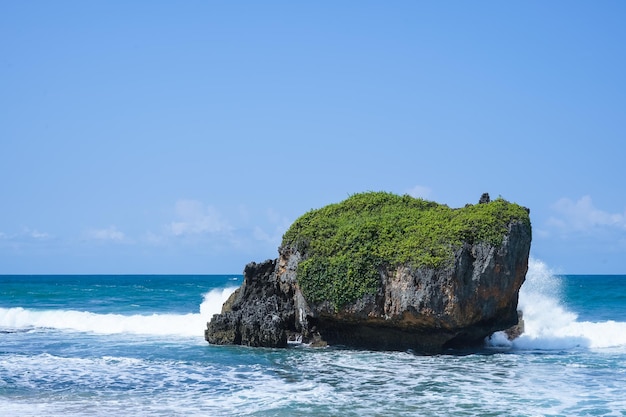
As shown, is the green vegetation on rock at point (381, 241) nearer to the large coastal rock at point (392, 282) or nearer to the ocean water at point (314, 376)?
the large coastal rock at point (392, 282)

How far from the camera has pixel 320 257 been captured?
22625mm

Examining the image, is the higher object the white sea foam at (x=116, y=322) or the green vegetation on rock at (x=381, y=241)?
the green vegetation on rock at (x=381, y=241)

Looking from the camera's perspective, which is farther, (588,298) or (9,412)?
(588,298)

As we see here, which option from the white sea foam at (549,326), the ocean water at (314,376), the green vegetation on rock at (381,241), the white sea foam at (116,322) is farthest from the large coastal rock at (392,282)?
the white sea foam at (116,322)

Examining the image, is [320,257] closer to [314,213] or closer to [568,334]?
[314,213]

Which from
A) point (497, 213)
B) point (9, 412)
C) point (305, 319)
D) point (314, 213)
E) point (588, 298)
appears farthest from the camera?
point (588, 298)

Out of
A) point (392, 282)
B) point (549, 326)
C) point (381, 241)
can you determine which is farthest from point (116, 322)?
point (549, 326)

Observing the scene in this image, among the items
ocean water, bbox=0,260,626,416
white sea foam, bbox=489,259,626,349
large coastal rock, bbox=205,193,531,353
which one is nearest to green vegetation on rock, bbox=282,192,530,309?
large coastal rock, bbox=205,193,531,353

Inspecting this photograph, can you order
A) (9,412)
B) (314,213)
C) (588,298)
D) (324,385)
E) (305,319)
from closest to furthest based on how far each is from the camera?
1. (9,412)
2. (324,385)
3. (305,319)
4. (314,213)
5. (588,298)

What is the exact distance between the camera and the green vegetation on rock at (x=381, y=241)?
827 inches

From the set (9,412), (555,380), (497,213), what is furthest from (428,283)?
(9,412)

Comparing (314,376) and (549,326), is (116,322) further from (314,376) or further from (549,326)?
(549,326)

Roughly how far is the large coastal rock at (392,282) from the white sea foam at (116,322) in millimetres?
5734

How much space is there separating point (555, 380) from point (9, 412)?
12.3 m
